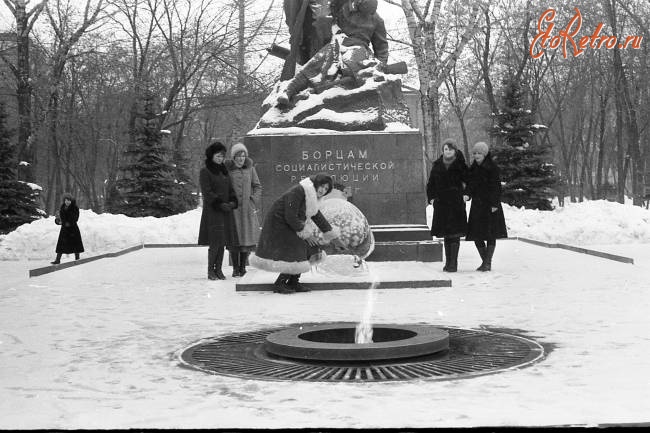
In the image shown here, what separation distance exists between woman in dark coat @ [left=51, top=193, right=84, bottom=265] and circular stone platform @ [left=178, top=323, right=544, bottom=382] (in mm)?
9365

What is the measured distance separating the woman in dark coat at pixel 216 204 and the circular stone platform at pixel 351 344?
5.08 m

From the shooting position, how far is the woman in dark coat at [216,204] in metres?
11.2

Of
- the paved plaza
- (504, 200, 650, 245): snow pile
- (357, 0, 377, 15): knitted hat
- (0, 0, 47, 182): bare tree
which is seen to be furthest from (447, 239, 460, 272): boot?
(0, 0, 47, 182): bare tree

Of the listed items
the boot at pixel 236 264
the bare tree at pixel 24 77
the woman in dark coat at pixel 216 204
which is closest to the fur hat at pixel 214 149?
the woman in dark coat at pixel 216 204

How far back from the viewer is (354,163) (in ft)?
45.4

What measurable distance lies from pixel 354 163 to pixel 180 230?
30.5ft

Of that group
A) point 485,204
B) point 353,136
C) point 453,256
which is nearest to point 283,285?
point 453,256

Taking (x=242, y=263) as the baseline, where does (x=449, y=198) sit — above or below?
above

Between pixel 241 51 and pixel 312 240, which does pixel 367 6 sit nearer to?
pixel 312 240

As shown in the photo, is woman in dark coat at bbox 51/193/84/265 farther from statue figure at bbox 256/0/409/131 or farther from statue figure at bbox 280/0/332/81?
statue figure at bbox 280/0/332/81

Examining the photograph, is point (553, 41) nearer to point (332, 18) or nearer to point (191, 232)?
point (191, 232)

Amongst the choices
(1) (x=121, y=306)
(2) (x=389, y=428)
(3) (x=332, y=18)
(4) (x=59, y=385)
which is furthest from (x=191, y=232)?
(2) (x=389, y=428)

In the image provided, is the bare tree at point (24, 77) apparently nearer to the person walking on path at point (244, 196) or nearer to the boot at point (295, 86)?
the boot at point (295, 86)

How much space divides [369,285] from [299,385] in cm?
549
